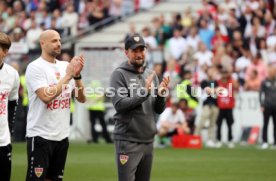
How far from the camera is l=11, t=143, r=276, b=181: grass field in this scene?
652 inches

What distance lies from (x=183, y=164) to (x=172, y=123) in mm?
6491

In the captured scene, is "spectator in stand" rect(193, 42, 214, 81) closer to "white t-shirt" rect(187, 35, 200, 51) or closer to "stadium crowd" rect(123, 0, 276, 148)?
"stadium crowd" rect(123, 0, 276, 148)

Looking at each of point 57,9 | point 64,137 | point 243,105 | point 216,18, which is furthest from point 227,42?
point 64,137

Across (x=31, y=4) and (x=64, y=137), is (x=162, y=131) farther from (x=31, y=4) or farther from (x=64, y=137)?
(x=64, y=137)

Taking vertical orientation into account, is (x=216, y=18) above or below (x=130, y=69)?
above

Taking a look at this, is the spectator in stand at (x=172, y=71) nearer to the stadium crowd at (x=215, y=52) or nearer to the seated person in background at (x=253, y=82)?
the stadium crowd at (x=215, y=52)

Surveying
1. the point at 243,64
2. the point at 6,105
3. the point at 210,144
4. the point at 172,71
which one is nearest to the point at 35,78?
the point at 6,105

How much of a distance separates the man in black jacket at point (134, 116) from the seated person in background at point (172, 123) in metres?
15.6

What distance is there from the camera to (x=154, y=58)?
3030cm

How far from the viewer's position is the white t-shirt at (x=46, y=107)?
10.6 meters

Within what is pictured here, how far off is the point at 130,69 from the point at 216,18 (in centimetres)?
2091

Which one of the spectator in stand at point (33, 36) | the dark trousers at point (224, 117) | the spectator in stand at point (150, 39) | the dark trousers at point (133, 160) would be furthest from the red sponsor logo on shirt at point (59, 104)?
the spectator in stand at point (33, 36)

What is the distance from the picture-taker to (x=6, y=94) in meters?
10.6

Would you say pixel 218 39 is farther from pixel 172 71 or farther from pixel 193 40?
pixel 172 71
